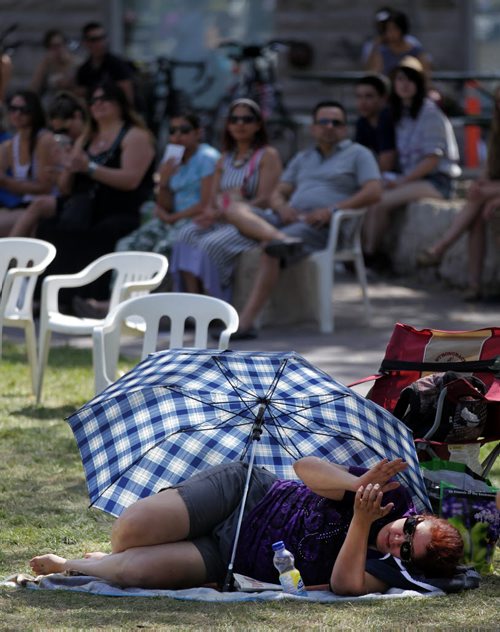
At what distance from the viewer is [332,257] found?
988cm

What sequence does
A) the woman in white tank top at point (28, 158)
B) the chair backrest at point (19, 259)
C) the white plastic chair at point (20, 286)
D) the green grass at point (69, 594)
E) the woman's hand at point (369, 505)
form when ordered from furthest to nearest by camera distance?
1. the woman in white tank top at point (28, 158)
2. the chair backrest at point (19, 259)
3. the white plastic chair at point (20, 286)
4. the woman's hand at point (369, 505)
5. the green grass at point (69, 594)

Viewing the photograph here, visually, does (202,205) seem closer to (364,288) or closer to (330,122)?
(330,122)

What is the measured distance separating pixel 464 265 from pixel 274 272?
2.04 meters

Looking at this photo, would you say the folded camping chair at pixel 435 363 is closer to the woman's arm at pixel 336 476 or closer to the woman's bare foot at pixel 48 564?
the woman's arm at pixel 336 476

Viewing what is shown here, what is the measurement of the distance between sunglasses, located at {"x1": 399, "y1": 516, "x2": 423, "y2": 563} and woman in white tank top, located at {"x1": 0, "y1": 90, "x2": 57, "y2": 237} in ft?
22.0

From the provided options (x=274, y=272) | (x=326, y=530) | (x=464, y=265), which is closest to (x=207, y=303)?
(x=326, y=530)

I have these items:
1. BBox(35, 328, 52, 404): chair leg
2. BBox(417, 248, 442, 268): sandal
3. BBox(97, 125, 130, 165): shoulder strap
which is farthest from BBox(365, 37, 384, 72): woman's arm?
BBox(35, 328, 52, 404): chair leg

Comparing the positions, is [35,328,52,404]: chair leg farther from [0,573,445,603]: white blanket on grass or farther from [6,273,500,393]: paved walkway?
[0,573,445,603]: white blanket on grass

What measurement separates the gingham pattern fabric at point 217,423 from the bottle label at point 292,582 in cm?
46

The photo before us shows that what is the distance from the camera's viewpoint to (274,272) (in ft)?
31.6

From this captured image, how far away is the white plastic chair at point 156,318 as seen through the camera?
6.29m

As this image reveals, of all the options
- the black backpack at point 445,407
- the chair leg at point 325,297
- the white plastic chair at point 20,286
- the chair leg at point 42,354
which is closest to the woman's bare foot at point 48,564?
the black backpack at point 445,407

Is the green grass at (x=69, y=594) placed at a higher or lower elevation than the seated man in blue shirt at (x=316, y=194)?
lower

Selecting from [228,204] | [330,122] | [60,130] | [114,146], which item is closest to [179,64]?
[60,130]
